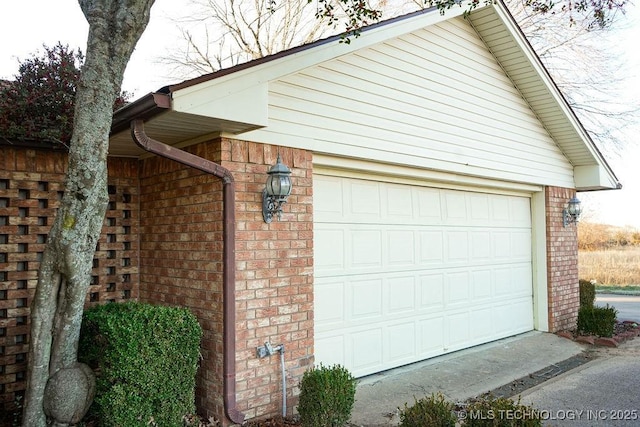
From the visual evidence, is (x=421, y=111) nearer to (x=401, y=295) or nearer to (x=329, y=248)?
(x=329, y=248)

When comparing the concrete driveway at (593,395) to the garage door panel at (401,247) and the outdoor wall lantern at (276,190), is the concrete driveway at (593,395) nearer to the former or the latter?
the garage door panel at (401,247)

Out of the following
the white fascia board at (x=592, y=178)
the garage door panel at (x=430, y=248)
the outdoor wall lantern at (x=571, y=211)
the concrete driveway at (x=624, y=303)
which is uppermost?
the white fascia board at (x=592, y=178)

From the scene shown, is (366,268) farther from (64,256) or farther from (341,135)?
(64,256)

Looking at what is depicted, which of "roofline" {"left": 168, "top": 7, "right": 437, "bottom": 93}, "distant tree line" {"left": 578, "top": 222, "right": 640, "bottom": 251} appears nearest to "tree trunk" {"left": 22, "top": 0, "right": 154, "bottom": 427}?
"roofline" {"left": 168, "top": 7, "right": 437, "bottom": 93}

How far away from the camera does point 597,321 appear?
28.6 feet

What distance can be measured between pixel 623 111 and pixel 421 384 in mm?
15091

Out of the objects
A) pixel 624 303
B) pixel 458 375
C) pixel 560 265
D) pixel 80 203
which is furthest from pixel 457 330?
pixel 624 303

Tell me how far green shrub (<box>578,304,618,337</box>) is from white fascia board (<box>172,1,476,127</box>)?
259 inches

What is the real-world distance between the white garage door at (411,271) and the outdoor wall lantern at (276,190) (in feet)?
2.93

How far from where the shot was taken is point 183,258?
17.0ft

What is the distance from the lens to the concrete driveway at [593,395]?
4977 mm

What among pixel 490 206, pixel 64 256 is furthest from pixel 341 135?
pixel 490 206

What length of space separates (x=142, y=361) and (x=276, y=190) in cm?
185

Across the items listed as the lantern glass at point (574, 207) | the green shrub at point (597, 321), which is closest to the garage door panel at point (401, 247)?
the green shrub at point (597, 321)
